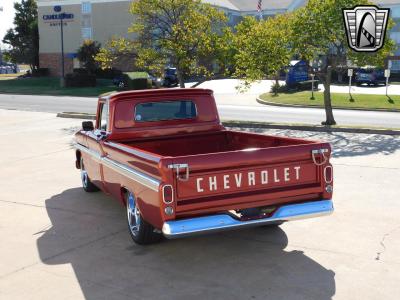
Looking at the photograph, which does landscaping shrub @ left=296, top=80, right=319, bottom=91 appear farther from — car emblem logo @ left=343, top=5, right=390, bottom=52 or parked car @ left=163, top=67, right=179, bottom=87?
car emblem logo @ left=343, top=5, right=390, bottom=52

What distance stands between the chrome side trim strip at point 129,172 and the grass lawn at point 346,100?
2121cm

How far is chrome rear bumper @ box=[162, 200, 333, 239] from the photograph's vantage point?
16.6ft

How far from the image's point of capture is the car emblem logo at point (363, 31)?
16328mm

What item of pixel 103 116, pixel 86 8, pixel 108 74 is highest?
pixel 86 8

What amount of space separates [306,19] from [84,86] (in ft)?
106

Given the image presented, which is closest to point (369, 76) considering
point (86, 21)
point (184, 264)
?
point (86, 21)

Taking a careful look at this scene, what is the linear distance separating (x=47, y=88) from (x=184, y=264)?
43914 millimetres

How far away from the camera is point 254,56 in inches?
691

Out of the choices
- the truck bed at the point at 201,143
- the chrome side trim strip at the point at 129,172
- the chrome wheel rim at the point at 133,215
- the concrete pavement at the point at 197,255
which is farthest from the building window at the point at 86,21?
the chrome wheel rim at the point at 133,215

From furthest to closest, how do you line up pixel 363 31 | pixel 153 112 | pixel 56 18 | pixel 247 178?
pixel 56 18, pixel 363 31, pixel 153 112, pixel 247 178

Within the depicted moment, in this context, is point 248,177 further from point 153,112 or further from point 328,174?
point 153,112

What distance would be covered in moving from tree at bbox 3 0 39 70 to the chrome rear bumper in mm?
62018

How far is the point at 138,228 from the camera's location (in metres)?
6.04

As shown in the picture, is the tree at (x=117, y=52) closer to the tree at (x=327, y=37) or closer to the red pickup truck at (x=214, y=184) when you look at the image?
the tree at (x=327, y=37)
